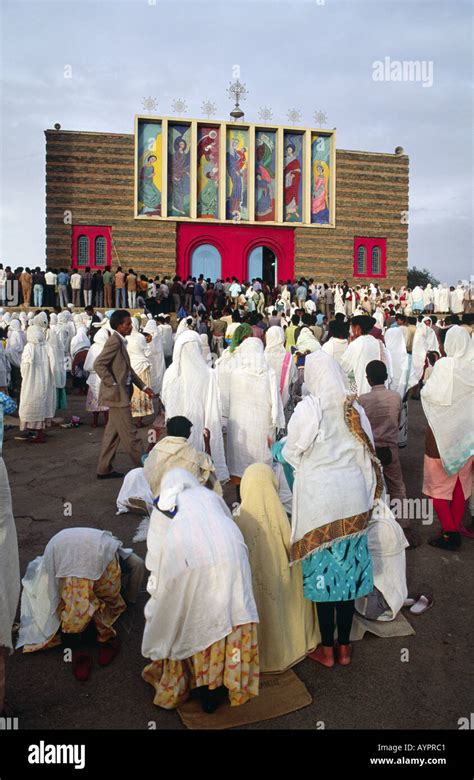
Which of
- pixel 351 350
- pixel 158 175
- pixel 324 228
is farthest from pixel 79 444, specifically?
pixel 324 228

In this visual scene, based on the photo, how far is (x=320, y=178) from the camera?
2916 centimetres

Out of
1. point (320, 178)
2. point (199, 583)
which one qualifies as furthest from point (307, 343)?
point (320, 178)

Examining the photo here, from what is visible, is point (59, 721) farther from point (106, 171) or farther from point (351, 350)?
point (106, 171)

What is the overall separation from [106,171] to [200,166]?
12.5ft

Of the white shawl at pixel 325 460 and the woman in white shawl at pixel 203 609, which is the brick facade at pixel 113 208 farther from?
the woman in white shawl at pixel 203 609

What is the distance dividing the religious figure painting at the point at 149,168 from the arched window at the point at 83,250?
2508 mm

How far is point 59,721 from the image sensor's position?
3379 millimetres

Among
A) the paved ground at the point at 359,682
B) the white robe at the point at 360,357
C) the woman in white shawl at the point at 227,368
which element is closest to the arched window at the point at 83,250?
the white robe at the point at 360,357

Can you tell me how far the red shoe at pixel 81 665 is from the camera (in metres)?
3.76

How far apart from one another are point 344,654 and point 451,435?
2.45 m

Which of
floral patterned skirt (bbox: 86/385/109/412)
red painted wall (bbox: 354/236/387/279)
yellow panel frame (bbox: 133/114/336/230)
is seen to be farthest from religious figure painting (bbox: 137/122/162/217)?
floral patterned skirt (bbox: 86/385/109/412)

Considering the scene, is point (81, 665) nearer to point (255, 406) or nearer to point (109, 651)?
point (109, 651)

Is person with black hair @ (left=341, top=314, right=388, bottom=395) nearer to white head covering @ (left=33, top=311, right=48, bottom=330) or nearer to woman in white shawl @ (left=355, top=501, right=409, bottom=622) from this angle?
woman in white shawl @ (left=355, top=501, right=409, bottom=622)

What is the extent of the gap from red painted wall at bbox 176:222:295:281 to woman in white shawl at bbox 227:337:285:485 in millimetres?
22807
